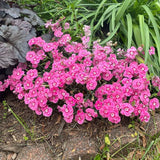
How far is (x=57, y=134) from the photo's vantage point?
1.79 metres

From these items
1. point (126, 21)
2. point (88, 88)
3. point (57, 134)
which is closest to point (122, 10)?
point (126, 21)

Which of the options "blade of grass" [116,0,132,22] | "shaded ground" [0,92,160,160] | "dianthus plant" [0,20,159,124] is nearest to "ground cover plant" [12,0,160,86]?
"blade of grass" [116,0,132,22]

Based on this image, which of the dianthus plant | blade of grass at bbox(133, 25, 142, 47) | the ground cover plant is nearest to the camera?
the dianthus plant

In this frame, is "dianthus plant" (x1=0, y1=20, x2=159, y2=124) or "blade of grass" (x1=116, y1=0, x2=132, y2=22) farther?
"blade of grass" (x1=116, y1=0, x2=132, y2=22)

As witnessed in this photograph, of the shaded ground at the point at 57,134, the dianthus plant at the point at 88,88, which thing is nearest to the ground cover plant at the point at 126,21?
the dianthus plant at the point at 88,88

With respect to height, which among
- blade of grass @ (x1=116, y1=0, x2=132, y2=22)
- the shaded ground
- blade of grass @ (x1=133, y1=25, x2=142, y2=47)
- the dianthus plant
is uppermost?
blade of grass @ (x1=116, y1=0, x2=132, y2=22)

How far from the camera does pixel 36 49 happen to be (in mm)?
1972

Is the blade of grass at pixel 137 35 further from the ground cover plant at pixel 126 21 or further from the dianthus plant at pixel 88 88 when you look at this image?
the dianthus plant at pixel 88 88

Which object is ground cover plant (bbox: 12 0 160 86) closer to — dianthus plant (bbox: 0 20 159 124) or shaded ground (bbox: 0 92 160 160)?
dianthus plant (bbox: 0 20 159 124)

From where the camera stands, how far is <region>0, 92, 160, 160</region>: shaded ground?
170 cm

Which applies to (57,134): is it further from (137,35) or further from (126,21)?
(126,21)

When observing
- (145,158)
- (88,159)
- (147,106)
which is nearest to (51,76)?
(88,159)

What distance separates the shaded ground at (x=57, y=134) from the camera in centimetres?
170

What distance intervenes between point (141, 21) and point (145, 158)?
138 centimetres
